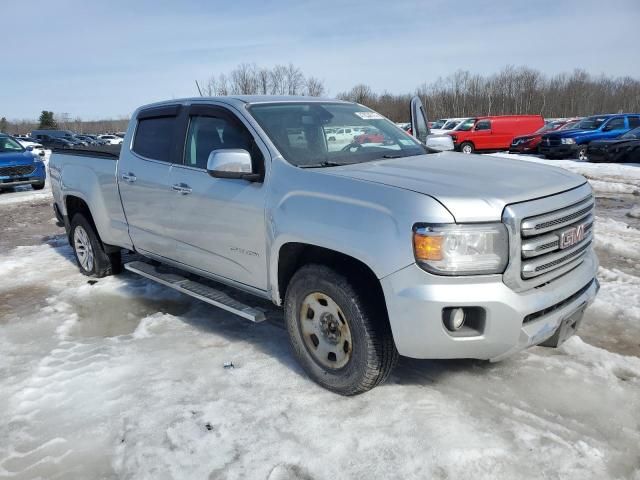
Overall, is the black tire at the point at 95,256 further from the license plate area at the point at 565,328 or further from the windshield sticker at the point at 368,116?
the license plate area at the point at 565,328

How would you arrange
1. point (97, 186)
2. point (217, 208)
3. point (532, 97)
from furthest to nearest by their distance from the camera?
point (532, 97) → point (97, 186) → point (217, 208)

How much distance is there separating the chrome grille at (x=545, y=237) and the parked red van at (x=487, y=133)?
2267 cm

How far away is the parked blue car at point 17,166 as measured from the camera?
14.1 metres

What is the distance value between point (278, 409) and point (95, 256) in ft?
12.2

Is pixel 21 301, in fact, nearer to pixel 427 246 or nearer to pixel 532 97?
pixel 427 246

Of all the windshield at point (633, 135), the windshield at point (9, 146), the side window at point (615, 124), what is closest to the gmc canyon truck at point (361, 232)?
the windshield at point (9, 146)

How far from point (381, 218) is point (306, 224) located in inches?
21.3

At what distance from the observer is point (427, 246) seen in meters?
2.60

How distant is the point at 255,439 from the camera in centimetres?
284

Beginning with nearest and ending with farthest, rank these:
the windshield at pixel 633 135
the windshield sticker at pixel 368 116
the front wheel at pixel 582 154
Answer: the windshield sticker at pixel 368 116 → the windshield at pixel 633 135 → the front wheel at pixel 582 154

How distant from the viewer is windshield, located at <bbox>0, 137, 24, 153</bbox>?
580 inches

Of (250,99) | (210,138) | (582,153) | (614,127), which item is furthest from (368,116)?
(614,127)

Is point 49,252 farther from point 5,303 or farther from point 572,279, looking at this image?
point 572,279

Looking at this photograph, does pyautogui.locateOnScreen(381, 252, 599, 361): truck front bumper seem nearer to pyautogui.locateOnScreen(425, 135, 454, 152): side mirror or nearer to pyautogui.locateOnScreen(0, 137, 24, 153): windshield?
pyautogui.locateOnScreen(425, 135, 454, 152): side mirror
